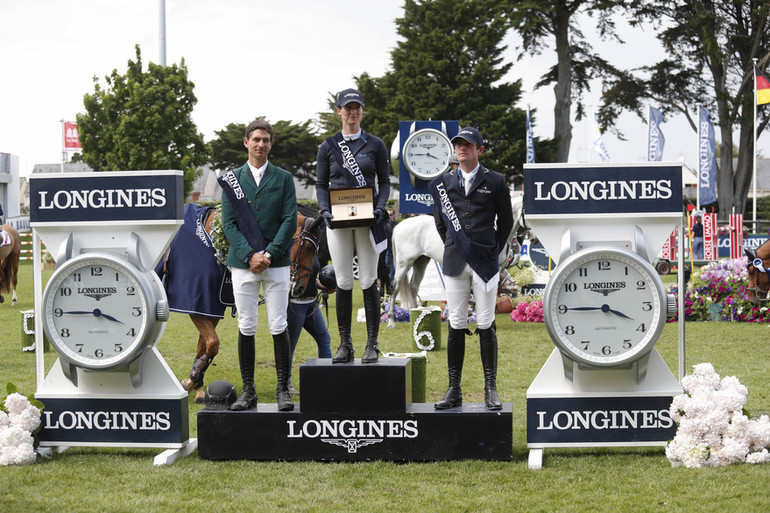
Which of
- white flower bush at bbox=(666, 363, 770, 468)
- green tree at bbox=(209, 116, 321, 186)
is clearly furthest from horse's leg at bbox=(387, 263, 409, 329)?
green tree at bbox=(209, 116, 321, 186)

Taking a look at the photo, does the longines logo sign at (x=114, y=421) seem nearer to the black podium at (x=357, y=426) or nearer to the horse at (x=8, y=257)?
the black podium at (x=357, y=426)

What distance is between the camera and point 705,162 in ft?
96.2

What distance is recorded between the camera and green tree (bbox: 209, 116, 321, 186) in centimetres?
5091

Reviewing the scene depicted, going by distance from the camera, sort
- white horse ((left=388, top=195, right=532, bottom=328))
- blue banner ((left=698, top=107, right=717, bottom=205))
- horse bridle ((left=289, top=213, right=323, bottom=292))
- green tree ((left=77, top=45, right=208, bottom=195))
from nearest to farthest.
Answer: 1. horse bridle ((left=289, top=213, right=323, bottom=292))
2. white horse ((left=388, top=195, right=532, bottom=328))
3. blue banner ((left=698, top=107, right=717, bottom=205))
4. green tree ((left=77, top=45, right=208, bottom=195))

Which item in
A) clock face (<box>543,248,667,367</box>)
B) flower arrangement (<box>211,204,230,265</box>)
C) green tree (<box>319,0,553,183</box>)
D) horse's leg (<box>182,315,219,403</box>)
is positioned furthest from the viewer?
green tree (<box>319,0,553,183</box>)

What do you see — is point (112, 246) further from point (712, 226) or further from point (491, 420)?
point (712, 226)

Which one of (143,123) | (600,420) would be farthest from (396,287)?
(143,123)

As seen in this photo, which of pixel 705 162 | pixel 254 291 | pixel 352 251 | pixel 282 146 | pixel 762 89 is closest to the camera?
pixel 254 291

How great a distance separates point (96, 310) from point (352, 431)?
6.19ft

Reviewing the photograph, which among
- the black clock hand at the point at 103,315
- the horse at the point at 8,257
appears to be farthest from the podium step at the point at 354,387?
the horse at the point at 8,257

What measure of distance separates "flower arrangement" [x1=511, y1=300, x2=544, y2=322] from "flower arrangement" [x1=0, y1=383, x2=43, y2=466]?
384 inches

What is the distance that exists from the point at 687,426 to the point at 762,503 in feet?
3.04

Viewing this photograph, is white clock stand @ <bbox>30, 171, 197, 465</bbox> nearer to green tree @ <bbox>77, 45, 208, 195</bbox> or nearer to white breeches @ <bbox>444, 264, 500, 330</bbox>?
white breeches @ <bbox>444, 264, 500, 330</bbox>

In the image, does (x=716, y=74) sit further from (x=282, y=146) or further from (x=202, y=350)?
(x=202, y=350)
